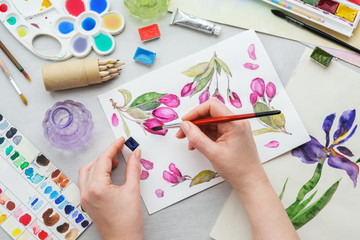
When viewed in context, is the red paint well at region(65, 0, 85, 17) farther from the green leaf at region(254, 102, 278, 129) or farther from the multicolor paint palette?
the green leaf at region(254, 102, 278, 129)

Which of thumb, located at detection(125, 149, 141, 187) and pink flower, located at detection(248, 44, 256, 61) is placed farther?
pink flower, located at detection(248, 44, 256, 61)

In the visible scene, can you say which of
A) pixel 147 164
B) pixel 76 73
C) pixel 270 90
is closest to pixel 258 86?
pixel 270 90

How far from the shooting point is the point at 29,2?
88cm

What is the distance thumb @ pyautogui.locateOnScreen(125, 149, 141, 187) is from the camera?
2.55 feet

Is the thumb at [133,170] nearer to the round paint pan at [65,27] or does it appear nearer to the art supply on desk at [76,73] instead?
the art supply on desk at [76,73]

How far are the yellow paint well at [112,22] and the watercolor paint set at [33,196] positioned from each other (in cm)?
36

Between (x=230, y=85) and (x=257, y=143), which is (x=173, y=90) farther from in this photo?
(x=257, y=143)

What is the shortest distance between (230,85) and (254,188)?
27 cm

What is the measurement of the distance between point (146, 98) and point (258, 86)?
0.96 ft

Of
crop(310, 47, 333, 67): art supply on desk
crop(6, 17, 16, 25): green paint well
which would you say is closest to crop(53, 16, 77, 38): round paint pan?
crop(6, 17, 16, 25): green paint well

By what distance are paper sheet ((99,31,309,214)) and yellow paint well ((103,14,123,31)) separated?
0.51ft

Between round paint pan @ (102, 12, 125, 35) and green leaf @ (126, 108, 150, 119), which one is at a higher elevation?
round paint pan @ (102, 12, 125, 35)

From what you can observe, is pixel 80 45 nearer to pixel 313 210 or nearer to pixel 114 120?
pixel 114 120

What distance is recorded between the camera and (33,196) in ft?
2.73
